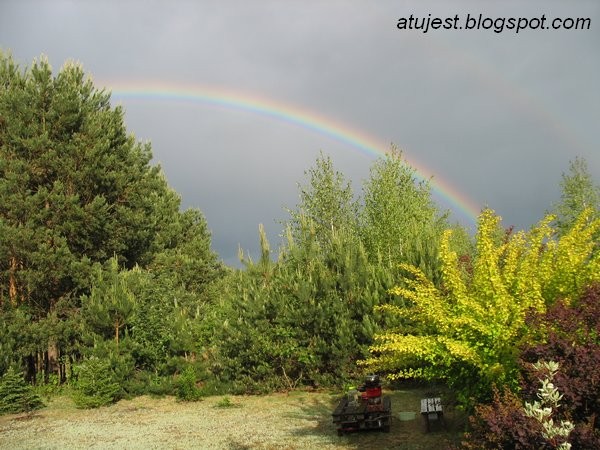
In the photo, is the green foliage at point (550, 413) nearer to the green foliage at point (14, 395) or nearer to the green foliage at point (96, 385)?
the green foliage at point (96, 385)

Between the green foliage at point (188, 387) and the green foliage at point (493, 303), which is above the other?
the green foliage at point (493, 303)

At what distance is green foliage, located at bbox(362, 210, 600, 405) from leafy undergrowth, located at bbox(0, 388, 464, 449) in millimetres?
1866

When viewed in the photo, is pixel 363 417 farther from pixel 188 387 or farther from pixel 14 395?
pixel 14 395

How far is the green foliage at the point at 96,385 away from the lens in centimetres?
1323

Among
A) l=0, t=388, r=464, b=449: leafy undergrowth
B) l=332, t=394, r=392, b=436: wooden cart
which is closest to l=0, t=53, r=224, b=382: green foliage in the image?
l=0, t=388, r=464, b=449: leafy undergrowth

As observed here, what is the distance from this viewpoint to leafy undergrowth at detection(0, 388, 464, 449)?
8211mm

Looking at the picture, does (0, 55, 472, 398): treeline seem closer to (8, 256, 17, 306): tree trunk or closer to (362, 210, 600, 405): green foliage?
(8, 256, 17, 306): tree trunk

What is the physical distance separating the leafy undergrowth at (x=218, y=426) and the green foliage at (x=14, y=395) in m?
0.42

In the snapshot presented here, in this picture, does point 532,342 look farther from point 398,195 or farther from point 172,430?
point 398,195

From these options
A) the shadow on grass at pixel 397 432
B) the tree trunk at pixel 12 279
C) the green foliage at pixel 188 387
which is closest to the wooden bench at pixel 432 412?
the shadow on grass at pixel 397 432

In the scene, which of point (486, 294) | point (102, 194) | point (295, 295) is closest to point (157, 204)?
point (102, 194)

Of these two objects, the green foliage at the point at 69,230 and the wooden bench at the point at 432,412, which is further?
the green foliage at the point at 69,230

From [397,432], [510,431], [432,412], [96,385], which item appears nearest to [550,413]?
[510,431]

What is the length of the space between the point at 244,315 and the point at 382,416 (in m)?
6.11
